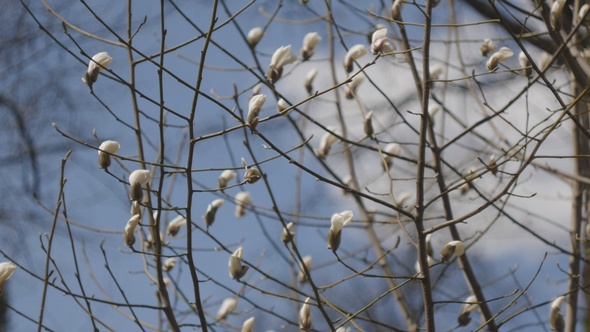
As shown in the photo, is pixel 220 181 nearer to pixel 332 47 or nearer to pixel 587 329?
pixel 332 47

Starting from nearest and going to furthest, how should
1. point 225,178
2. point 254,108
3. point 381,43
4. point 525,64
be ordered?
point 254,108, point 381,43, point 525,64, point 225,178

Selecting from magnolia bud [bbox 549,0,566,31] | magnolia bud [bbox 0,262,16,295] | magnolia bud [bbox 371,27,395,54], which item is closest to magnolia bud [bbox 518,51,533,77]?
magnolia bud [bbox 549,0,566,31]

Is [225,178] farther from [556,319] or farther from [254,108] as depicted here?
[556,319]

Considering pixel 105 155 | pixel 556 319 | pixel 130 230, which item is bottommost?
pixel 556 319

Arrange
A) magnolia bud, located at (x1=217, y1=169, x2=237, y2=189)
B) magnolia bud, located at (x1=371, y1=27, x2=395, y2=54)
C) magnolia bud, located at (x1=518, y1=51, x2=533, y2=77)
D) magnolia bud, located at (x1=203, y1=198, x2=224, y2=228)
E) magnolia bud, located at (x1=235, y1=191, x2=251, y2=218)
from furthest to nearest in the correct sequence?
magnolia bud, located at (x1=235, y1=191, x2=251, y2=218), magnolia bud, located at (x1=217, y1=169, x2=237, y2=189), magnolia bud, located at (x1=203, y1=198, x2=224, y2=228), magnolia bud, located at (x1=518, y1=51, x2=533, y2=77), magnolia bud, located at (x1=371, y1=27, x2=395, y2=54)

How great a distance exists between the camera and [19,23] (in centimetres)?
523

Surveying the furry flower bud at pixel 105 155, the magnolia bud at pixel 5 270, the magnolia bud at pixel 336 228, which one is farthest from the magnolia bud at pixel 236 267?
the magnolia bud at pixel 5 270

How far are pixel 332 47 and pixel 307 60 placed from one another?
1.17ft

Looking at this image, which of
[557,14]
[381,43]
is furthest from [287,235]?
[557,14]

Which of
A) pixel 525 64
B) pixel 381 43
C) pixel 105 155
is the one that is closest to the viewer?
pixel 105 155

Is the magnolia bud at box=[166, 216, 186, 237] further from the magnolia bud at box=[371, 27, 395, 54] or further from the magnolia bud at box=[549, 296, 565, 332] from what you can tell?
the magnolia bud at box=[549, 296, 565, 332]

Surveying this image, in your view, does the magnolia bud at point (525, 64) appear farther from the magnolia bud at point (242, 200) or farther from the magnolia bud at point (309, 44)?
the magnolia bud at point (242, 200)

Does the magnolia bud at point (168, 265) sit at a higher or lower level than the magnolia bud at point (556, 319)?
higher

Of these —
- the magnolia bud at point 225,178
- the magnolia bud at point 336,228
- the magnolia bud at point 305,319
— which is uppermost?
the magnolia bud at point 225,178
